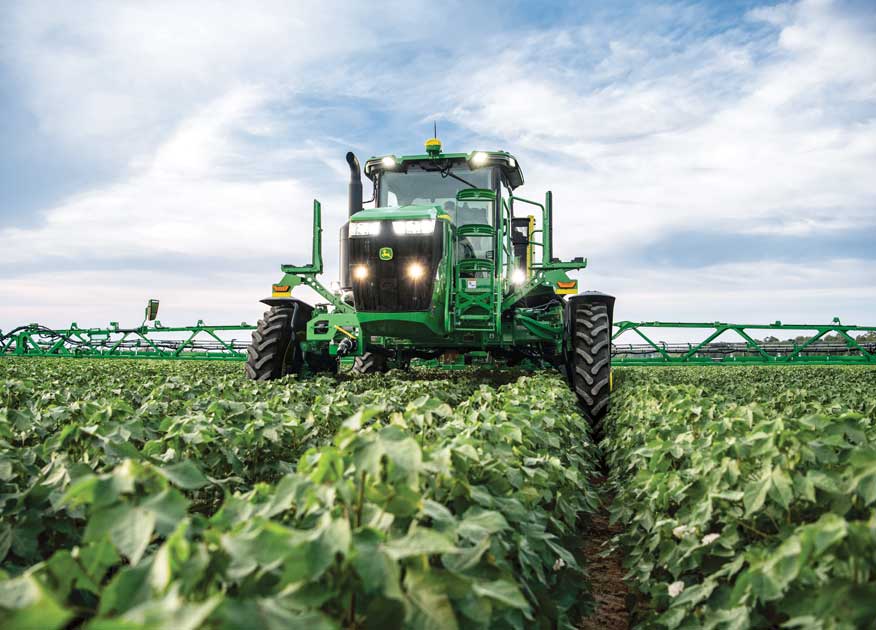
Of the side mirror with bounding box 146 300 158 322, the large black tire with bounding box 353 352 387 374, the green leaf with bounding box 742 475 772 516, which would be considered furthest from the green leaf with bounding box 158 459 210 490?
the side mirror with bounding box 146 300 158 322

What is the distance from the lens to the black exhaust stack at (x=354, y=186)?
852cm

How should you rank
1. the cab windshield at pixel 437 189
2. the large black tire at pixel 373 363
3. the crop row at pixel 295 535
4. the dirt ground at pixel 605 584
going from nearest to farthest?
the crop row at pixel 295 535 → the dirt ground at pixel 605 584 → the cab windshield at pixel 437 189 → the large black tire at pixel 373 363

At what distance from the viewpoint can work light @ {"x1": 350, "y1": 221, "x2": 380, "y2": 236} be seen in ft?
25.0

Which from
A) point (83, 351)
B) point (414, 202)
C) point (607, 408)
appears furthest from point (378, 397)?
point (83, 351)

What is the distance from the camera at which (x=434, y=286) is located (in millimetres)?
7484

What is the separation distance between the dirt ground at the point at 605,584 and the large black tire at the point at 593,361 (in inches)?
→ 108

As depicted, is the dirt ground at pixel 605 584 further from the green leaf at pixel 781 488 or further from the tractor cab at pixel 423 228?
the tractor cab at pixel 423 228

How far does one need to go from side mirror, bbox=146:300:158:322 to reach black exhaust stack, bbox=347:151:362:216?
1539 cm

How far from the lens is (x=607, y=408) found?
753 cm

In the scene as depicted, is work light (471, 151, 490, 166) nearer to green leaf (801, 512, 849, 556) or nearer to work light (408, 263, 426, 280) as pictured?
work light (408, 263, 426, 280)

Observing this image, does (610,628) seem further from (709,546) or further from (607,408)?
(607,408)

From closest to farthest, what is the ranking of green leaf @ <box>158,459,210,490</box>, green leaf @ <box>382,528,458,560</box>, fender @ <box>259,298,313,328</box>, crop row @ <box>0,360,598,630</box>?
crop row @ <box>0,360,598,630</box> → green leaf @ <box>382,528,458,560</box> → green leaf @ <box>158,459,210,490</box> → fender @ <box>259,298,313,328</box>

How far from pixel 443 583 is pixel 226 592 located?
0.44m

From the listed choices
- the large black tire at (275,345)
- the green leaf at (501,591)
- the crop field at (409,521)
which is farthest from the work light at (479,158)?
the green leaf at (501,591)
